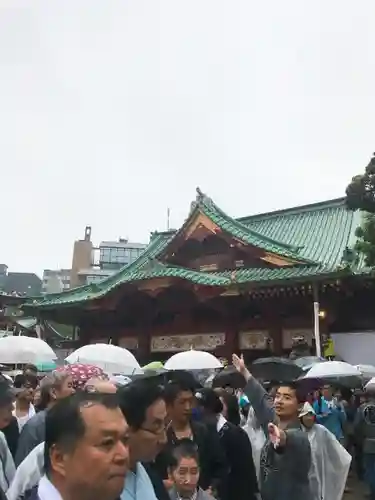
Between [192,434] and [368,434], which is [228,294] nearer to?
[368,434]

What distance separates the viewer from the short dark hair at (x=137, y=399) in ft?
8.73

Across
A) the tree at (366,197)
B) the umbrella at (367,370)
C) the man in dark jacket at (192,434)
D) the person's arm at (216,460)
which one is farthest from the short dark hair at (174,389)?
the umbrella at (367,370)

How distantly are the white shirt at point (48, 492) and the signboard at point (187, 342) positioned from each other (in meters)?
13.8

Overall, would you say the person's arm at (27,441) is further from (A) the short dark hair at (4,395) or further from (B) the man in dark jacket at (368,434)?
(B) the man in dark jacket at (368,434)

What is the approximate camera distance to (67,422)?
1.89m

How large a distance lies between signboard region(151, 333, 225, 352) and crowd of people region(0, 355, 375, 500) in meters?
9.99

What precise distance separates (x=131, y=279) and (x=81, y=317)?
3.97 m

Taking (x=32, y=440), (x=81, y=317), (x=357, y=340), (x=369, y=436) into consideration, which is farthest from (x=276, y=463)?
(x=81, y=317)

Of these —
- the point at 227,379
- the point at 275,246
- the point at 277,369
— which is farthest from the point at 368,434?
the point at 275,246

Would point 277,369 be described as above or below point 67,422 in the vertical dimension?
below

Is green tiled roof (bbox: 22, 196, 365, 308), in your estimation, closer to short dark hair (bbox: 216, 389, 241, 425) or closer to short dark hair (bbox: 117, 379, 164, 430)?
short dark hair (bbox: 216, 389, 241, 425)

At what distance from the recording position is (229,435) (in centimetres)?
451

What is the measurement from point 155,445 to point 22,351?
25.1ft

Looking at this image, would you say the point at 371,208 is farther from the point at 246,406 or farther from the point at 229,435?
the point at 229,435
